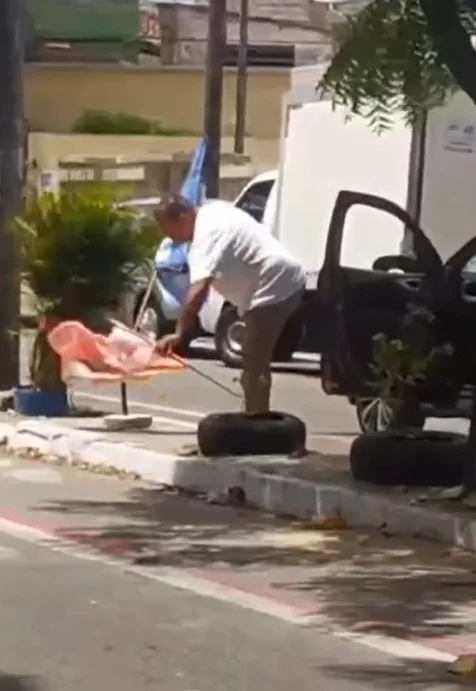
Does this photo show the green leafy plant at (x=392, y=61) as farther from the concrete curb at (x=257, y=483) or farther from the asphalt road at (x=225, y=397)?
the asphalt road at (x=225, y=397)

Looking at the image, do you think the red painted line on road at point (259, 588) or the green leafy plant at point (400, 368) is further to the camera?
the green leafy plant at point (400, 368)

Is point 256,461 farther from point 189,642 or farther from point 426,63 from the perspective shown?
point 189,642

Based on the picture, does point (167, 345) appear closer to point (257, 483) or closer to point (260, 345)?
point (260, 345)

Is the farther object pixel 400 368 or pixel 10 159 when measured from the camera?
pixel 10 159

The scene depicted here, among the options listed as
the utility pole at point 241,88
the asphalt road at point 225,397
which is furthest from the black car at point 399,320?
the utility pole at point 241,88

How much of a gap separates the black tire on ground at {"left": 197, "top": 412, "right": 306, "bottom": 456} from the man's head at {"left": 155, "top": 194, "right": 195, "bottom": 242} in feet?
4.30

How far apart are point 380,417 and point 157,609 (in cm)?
479

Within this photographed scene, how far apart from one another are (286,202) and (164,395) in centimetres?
296

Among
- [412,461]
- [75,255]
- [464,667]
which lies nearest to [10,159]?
[75,255]

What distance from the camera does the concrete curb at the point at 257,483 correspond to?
1029 cm

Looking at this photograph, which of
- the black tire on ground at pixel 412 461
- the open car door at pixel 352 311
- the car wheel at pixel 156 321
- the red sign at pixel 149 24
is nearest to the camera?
the black tire on ground at pixel 412 461

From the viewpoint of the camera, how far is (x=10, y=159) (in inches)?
620

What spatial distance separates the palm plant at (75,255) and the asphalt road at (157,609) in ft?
8.68

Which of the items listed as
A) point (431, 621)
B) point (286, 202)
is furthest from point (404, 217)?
point (286, 202)
